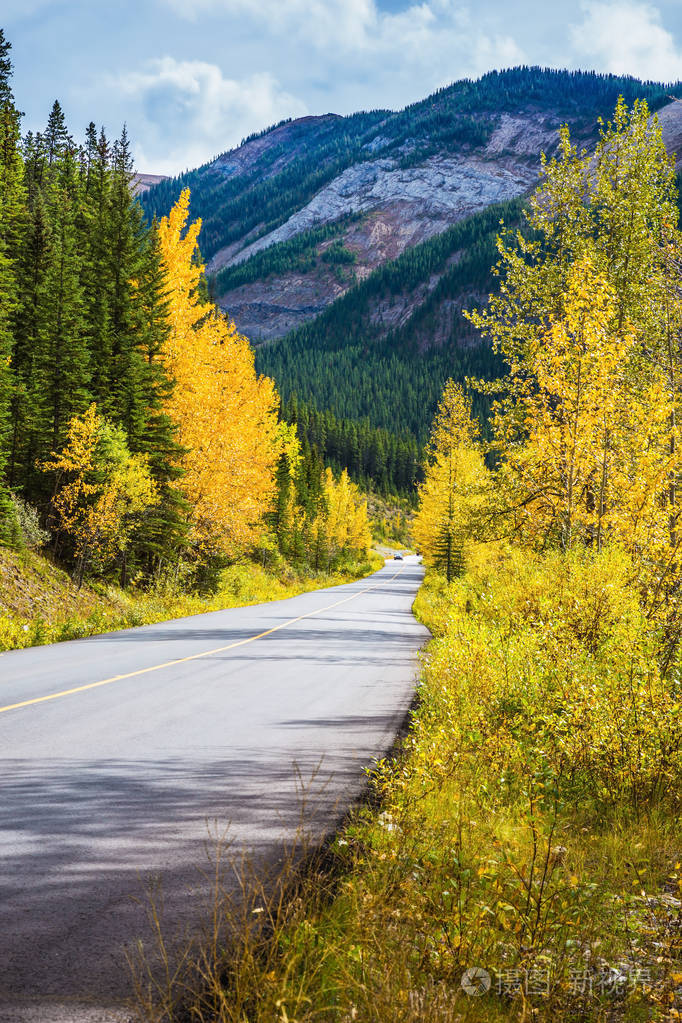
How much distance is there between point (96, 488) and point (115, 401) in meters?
5.05

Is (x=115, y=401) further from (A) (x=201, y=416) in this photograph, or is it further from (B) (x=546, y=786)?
(B) (x=546, y=786)

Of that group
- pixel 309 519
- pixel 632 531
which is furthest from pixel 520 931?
pixel 309 519

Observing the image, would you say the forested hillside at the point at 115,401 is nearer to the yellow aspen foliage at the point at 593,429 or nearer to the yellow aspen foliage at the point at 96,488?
the yellow aspen foliage at the point at 96,488

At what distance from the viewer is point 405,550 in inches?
5182

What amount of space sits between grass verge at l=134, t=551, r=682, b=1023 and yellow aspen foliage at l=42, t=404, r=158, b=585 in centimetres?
1399

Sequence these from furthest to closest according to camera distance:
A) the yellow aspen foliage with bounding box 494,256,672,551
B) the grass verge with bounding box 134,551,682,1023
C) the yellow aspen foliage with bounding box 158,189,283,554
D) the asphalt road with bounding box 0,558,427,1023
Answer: the yellow aspen foliage with bounding box 158,189,283,554 < the yellow aspen foliage with bounding box 494,256,672,551 < the asphalt road with bounding box 0,558,427,1023 < the grass verge with bounding box 134,551,682,1023

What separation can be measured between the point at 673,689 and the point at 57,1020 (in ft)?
Answer: 21.4

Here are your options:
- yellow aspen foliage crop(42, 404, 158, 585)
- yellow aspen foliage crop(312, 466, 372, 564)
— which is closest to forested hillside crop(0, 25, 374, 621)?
yellow aspen foliage crop(42, 404, 158, 585)

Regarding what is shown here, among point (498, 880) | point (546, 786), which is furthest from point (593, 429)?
point (498, 880)

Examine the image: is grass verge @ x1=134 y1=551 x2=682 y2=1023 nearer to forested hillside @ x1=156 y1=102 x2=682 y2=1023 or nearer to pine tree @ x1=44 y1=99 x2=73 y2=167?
forested hillside @ x1=156 y1=102 x2=682 y2=1023

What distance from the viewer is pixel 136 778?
587 centimetres

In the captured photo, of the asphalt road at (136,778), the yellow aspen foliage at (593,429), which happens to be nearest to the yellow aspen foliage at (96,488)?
the asphalt road at (136,778)

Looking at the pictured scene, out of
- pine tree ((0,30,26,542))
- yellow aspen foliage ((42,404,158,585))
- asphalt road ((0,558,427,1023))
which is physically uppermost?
pine tree ((0,30,26,542))

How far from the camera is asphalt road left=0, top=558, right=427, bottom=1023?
10.7ft
